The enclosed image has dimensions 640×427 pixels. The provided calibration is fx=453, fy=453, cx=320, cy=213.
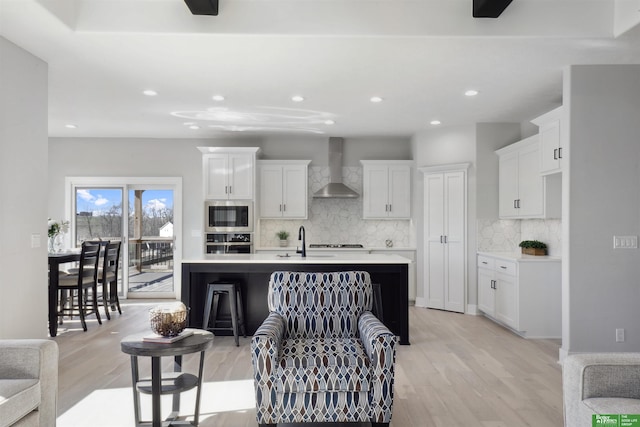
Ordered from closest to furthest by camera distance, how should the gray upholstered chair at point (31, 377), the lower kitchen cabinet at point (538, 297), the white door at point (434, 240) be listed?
the gray upholstered chair at point (31, 377)
the lower kitchen cabinet at point (538, 297)
the white door at point (434, 240)

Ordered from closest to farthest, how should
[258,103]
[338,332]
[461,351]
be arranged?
[338,332]
[461,351]
[258,103]

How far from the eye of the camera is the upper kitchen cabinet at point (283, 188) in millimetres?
7355

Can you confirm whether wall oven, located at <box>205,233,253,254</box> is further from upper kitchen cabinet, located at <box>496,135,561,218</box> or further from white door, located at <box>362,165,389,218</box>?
upper kitchen cabinet, located at <box>496,135,561,218</box>

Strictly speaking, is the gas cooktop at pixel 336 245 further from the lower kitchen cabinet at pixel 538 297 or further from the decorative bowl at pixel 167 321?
the decorative bowl at pixel 167 321

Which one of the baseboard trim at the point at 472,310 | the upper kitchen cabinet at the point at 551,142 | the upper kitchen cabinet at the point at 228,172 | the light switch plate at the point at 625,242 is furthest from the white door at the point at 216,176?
the light switch plate at the point at 625,242

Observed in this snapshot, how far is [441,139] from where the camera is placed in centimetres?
672

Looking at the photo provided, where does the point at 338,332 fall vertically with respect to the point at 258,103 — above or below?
below

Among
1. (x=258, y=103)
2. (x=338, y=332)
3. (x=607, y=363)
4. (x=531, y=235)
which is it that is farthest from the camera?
(x=531, y=235)

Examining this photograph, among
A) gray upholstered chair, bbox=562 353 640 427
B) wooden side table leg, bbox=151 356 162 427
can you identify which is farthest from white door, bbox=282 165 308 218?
gray upholstered chair, bbox=562 353 640 427

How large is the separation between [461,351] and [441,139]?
3358 millimetres

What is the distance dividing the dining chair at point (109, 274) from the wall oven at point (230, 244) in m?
1.37

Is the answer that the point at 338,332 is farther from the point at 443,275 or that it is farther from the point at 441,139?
the point at 441,139

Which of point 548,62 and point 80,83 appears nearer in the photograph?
point 548,62

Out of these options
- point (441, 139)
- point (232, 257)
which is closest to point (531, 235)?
point (441, 139)
